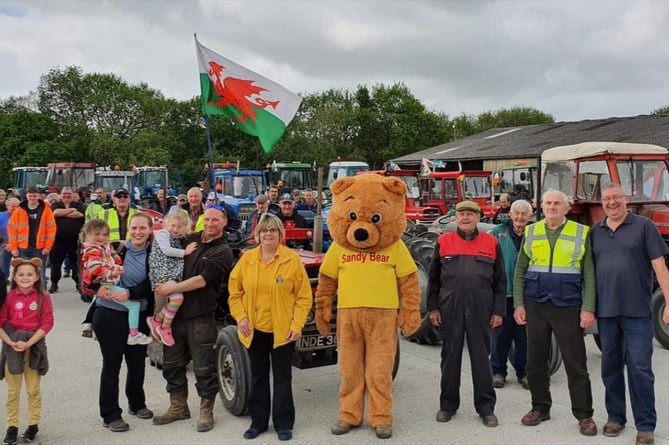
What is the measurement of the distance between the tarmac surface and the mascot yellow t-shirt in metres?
0.94

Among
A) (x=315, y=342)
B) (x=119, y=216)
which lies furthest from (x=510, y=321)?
(x=119, y=216)

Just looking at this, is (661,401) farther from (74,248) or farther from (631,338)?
(74,248)

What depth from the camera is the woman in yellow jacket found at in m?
4.25

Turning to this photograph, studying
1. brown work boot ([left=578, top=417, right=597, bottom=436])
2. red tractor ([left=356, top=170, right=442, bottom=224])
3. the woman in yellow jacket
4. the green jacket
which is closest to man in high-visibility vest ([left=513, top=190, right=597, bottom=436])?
brown work boot ([left=578, top=417, right=597, bottom=436])

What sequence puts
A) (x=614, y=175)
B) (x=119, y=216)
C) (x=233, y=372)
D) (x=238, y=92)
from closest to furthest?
(x=233, y=372)
(x=238, y=92)
(x=614, y=175)
(x=119, y=216)

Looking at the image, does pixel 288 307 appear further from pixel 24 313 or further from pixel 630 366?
pixel 630 366

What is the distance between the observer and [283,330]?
4.25 meters

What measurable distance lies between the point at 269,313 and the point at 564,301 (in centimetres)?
206

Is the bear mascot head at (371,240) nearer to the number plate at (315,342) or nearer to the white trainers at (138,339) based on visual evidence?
the number plate at (315,342)

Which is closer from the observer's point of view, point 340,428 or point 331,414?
point 340,428

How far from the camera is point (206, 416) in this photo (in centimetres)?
450

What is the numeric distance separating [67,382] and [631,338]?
4.63m

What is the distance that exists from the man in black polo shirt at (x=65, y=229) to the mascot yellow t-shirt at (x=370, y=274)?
6.74 meters

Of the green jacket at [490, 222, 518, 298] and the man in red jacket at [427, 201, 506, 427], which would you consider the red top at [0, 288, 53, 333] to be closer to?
the man in red jacket at [427, 201, 506, 427]
